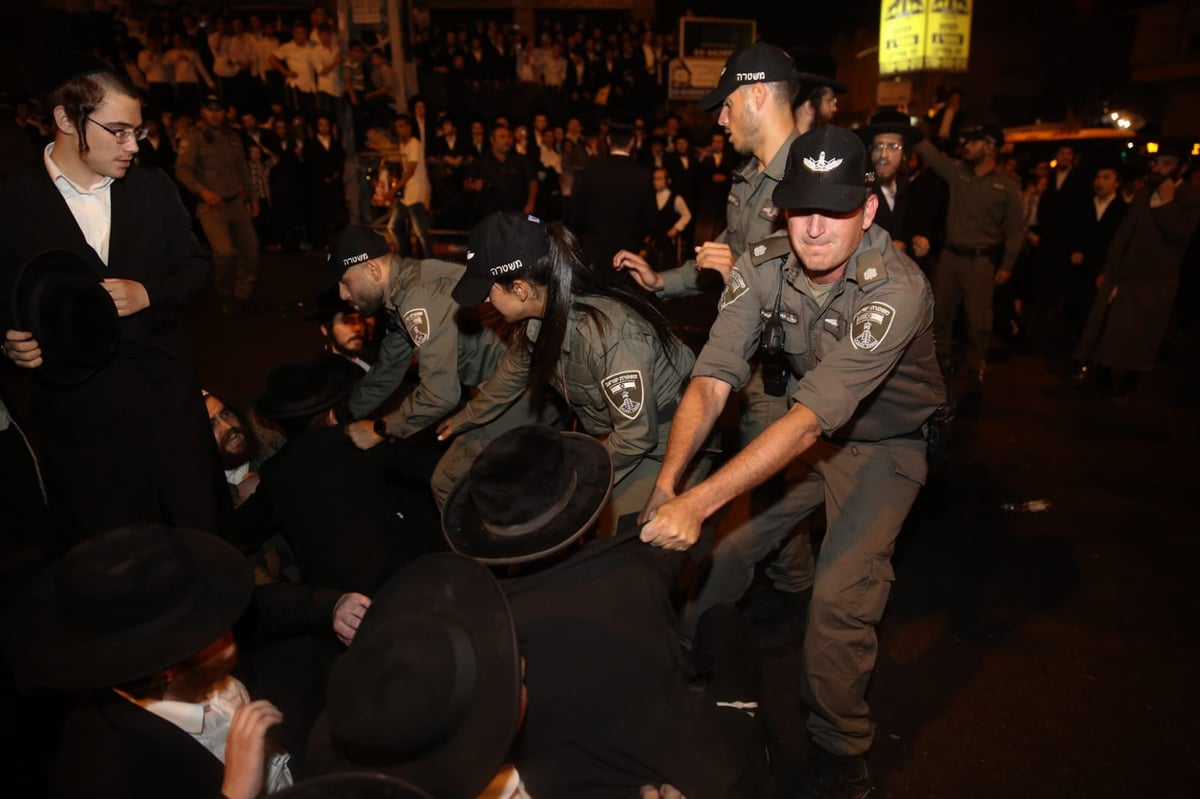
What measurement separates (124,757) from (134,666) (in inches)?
7.6

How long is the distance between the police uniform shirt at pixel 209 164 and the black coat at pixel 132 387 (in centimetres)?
549

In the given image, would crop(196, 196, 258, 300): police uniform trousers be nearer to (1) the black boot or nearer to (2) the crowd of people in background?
(2) the crowd of people in background

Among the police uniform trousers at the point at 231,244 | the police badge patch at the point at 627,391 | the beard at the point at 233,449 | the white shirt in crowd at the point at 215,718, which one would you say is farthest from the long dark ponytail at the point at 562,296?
the police uniform trousers at the point at 231,244

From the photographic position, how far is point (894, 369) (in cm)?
254

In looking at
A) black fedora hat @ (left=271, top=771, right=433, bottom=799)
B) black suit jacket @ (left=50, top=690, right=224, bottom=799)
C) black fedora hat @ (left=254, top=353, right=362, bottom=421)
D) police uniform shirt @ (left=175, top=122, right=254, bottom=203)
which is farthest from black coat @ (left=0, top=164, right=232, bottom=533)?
police uniform shirt @ (left=175, top=122, right=254, bottom=203)

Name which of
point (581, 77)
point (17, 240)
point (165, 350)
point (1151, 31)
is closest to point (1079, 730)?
point (165, 350)

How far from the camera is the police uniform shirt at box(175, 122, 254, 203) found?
7754mm

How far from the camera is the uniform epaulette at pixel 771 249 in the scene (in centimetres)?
260

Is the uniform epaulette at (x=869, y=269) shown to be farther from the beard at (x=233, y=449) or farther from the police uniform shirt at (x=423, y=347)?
the beard at (x=233, y=449)

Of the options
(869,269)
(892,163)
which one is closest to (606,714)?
(869,269)

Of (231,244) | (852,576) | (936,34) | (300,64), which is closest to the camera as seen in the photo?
(852,576)

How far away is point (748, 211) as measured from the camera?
11.6 ft

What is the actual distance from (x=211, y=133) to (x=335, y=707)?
821cm

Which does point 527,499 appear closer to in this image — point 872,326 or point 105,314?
point 872,326
